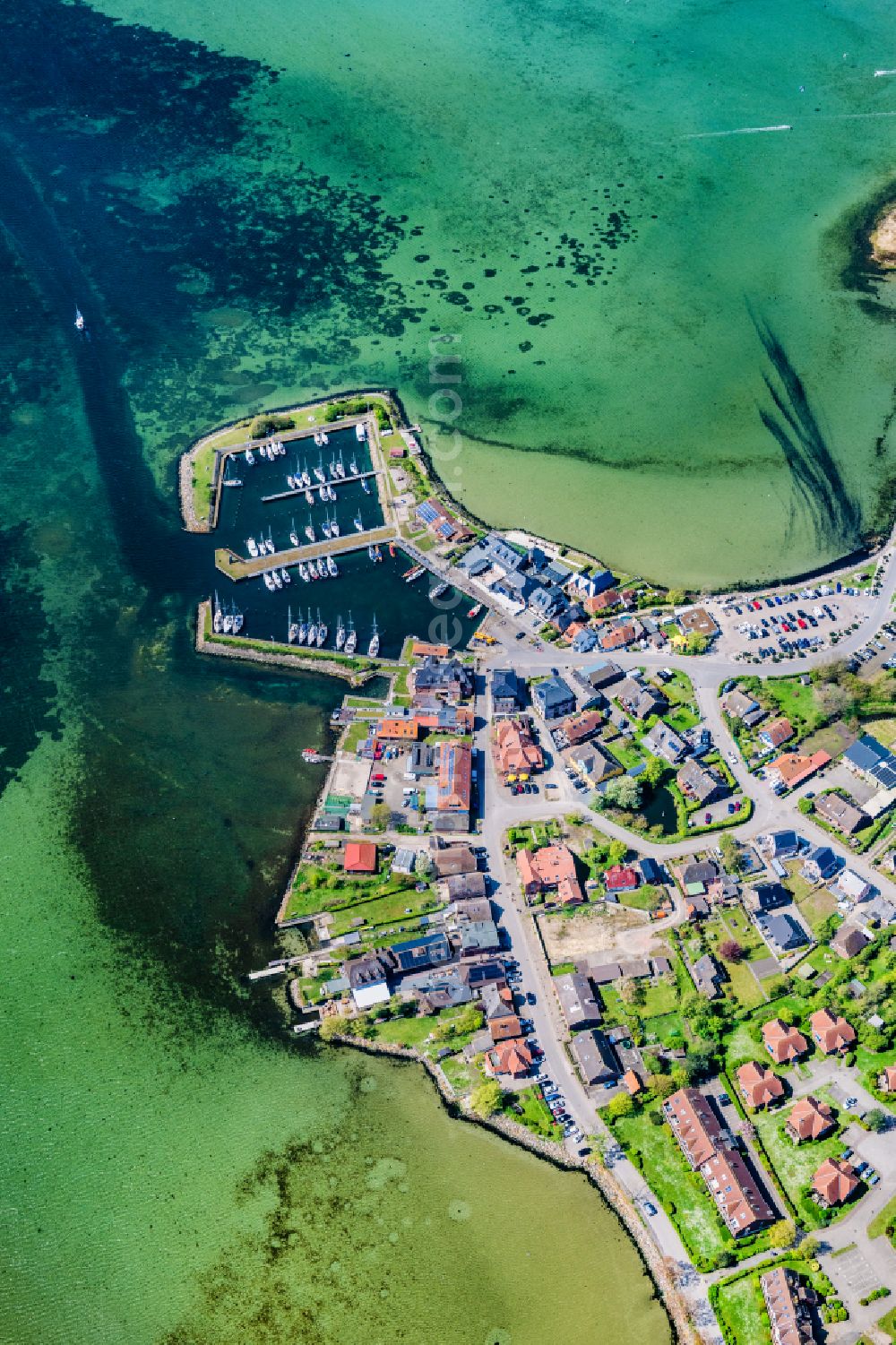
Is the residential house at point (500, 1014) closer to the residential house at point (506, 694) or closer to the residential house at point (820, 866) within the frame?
the residential house at point (506, 694)

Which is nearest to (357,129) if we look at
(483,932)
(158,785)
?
(158,785)

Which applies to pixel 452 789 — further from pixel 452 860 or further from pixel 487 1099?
pixel 487 1099

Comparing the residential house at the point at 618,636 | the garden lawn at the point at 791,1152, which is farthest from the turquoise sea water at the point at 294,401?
the residential house at the point at 618,636

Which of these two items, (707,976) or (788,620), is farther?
(788,620)

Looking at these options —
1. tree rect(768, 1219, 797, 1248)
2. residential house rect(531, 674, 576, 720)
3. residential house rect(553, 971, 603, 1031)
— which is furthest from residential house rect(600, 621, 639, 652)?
tree rect(768, 1219, 797, 1248)

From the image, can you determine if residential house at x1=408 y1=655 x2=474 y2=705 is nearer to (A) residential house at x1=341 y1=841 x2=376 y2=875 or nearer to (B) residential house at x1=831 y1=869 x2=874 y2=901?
(A) residential house at x1=341 y1=841 x2=376 y2=875

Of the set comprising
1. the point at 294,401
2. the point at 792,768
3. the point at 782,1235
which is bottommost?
the point at 782,1235

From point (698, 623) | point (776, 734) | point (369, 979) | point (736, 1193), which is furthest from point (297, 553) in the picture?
point (736, 1193)
